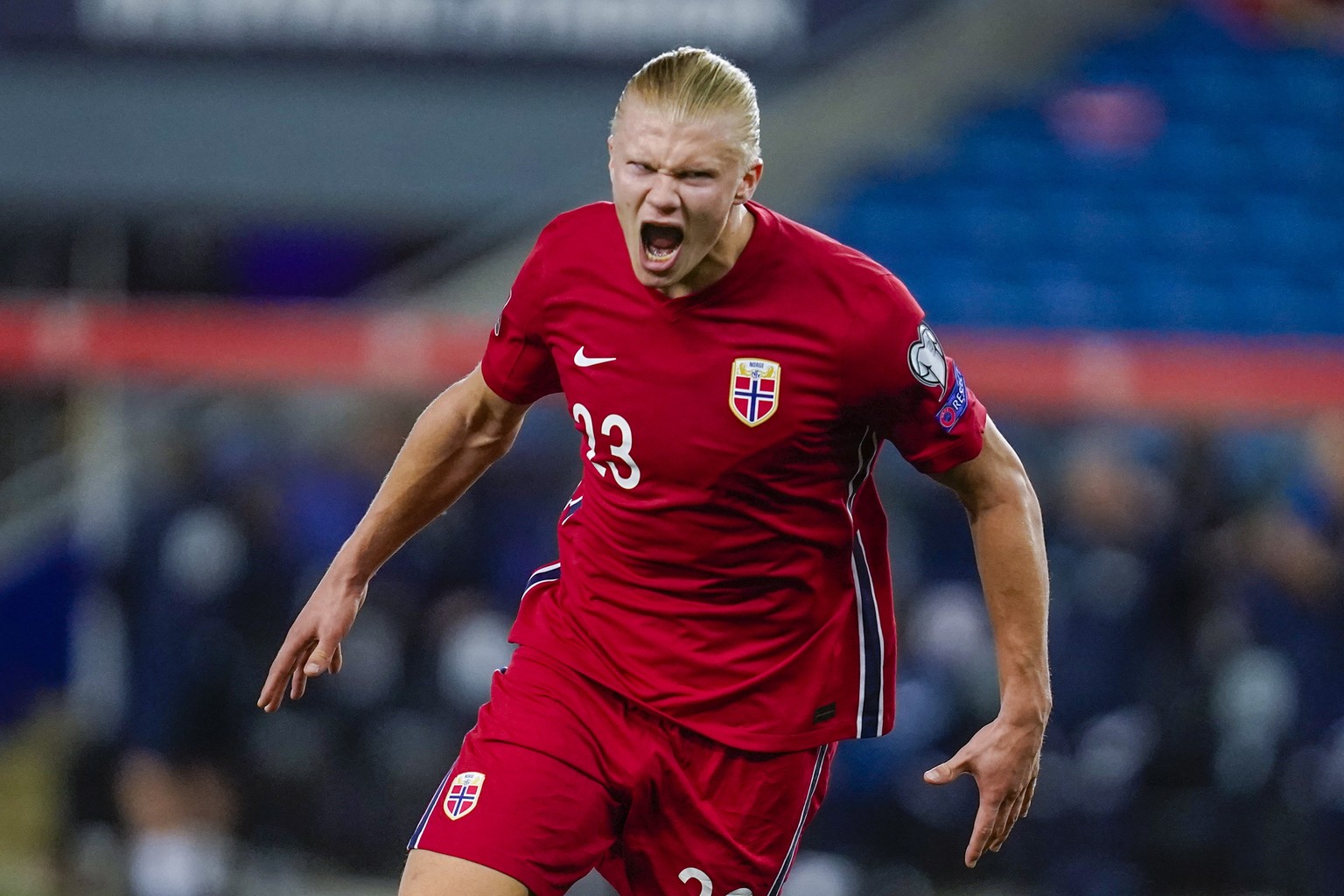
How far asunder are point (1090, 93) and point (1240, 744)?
5.39 meters

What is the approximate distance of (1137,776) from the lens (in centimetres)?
677

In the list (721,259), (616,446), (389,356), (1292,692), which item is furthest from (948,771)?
(389,356)

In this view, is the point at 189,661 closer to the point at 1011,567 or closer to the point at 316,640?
the point at 316,640

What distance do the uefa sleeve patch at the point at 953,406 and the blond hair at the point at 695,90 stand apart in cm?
51

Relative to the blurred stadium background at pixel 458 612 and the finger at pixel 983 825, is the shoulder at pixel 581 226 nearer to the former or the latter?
the finger at pixel 983 825

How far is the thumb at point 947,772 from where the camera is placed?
3203 mm

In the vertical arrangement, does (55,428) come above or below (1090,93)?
below

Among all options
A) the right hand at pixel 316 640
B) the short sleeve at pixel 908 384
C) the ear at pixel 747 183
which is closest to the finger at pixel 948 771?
the short sleeve at pixel 908 384

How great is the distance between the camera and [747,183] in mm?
3283

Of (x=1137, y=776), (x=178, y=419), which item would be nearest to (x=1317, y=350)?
(x=1137, y=776)

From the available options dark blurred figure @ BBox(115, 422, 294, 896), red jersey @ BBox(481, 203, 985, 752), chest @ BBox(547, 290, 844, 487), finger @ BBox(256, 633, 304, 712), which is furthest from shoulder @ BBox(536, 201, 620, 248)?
dark blurred figure @ BBox(115, 422, 294, 896)

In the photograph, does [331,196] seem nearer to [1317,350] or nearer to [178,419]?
[178,419]

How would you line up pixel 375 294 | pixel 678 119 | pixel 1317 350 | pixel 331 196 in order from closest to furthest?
pixel 678 119, pixel 1317 350, pixel 331 196, pixel 375 294

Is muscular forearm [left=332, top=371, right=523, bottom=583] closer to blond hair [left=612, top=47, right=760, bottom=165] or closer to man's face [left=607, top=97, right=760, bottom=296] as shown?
man's face [left=607, top=97, right=760, bottom=296]
